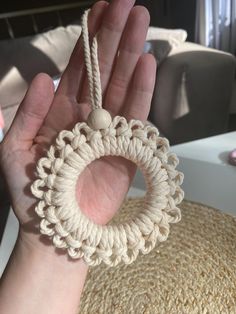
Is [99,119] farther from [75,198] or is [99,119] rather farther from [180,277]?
[180,277]

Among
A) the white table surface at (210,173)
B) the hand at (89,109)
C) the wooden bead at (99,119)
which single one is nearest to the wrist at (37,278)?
the hand at (89,109)

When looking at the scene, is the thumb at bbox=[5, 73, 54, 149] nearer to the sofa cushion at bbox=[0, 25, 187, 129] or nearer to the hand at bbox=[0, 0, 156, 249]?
the hand at bbox=[0, 0, 156, 249]

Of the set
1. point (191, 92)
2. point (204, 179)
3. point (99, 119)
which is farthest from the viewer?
point (191, 92)

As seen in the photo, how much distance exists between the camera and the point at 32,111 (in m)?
0.52

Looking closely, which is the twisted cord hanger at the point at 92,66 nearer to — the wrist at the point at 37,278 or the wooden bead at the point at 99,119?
the wooden bead at the point at 99,119

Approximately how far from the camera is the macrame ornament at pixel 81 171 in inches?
18.4

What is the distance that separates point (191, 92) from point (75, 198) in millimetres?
1047

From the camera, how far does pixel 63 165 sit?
474mm

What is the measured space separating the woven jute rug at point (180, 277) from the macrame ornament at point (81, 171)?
0.17 metres

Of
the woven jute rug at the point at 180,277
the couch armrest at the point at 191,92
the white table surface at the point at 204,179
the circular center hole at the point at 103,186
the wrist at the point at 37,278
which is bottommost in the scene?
the couch armrest at the point at 191,92

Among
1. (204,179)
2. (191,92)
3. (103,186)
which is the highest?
(103,186)

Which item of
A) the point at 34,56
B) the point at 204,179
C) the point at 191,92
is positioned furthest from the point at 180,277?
the point at 34,56

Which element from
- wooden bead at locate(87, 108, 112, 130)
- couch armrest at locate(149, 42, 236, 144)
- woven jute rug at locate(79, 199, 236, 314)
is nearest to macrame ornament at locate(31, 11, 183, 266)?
wooden bead at locate(87, 108, 112, 130)

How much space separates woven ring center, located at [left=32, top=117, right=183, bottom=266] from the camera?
0.47 m
